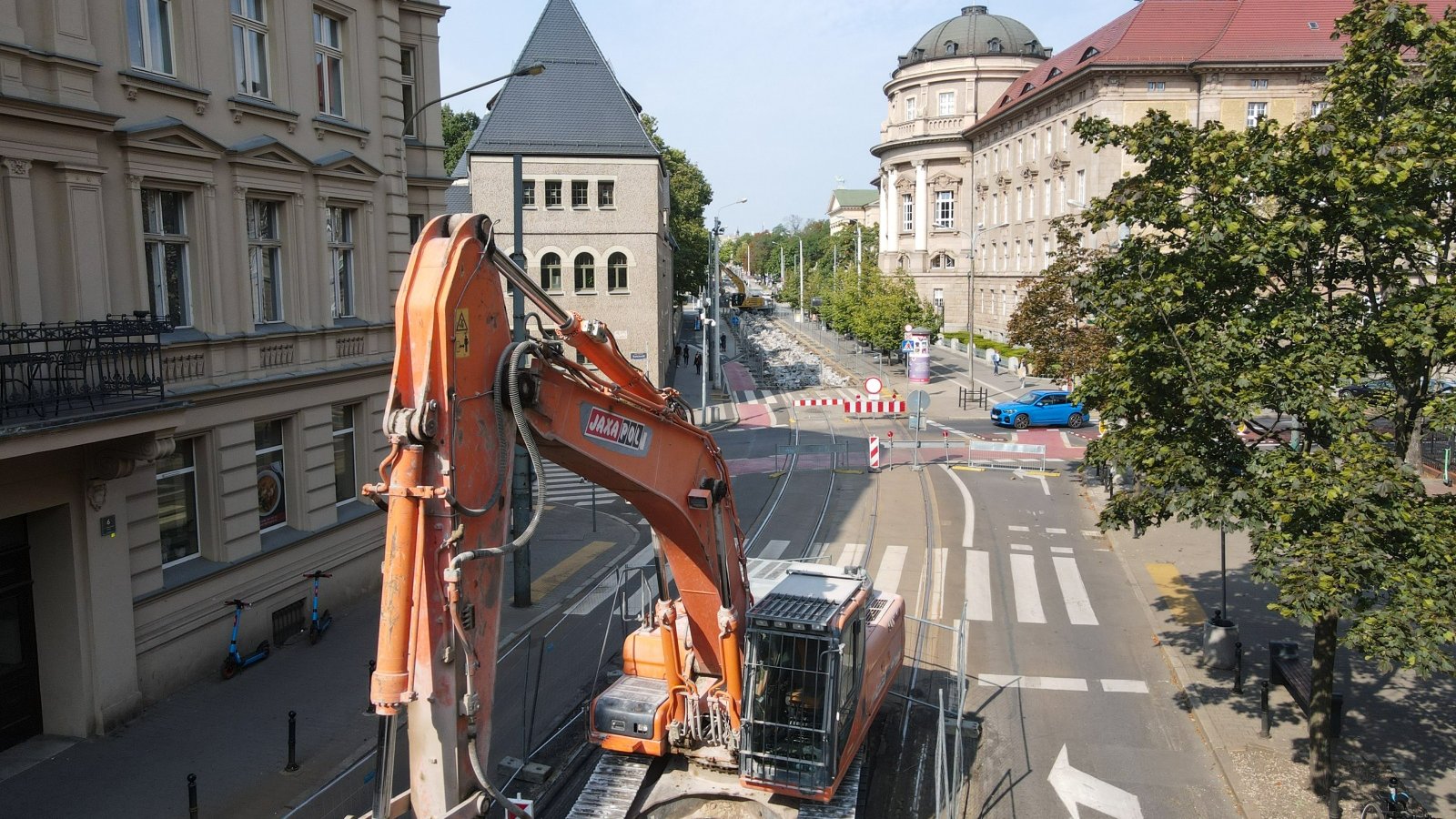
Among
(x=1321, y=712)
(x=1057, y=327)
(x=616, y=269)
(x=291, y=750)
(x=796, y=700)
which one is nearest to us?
(x=796, y=700)

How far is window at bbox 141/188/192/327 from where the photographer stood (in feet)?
48.9

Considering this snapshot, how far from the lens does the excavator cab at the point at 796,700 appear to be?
9875 millimetres

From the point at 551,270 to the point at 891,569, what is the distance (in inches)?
1006

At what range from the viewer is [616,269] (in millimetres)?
44000

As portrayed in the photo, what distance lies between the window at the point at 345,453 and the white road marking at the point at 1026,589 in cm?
1229

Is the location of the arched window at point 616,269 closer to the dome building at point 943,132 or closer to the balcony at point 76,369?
the balcony at point 76,369

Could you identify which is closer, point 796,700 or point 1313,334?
point 796,700

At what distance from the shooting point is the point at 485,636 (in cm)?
666

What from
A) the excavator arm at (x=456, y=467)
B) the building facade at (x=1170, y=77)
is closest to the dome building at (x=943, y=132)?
the building facade at (x=1170, y=77)

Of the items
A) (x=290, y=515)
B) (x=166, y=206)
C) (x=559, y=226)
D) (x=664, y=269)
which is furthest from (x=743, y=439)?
(x=166, y=206)

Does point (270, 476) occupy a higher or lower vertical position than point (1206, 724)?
higher

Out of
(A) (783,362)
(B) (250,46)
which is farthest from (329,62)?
(A) (783,362)

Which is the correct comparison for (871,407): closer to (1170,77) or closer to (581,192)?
(581,192)

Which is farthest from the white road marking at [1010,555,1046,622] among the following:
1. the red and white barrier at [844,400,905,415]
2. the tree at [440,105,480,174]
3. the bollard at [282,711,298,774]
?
the tree at [440,105,480,174]
